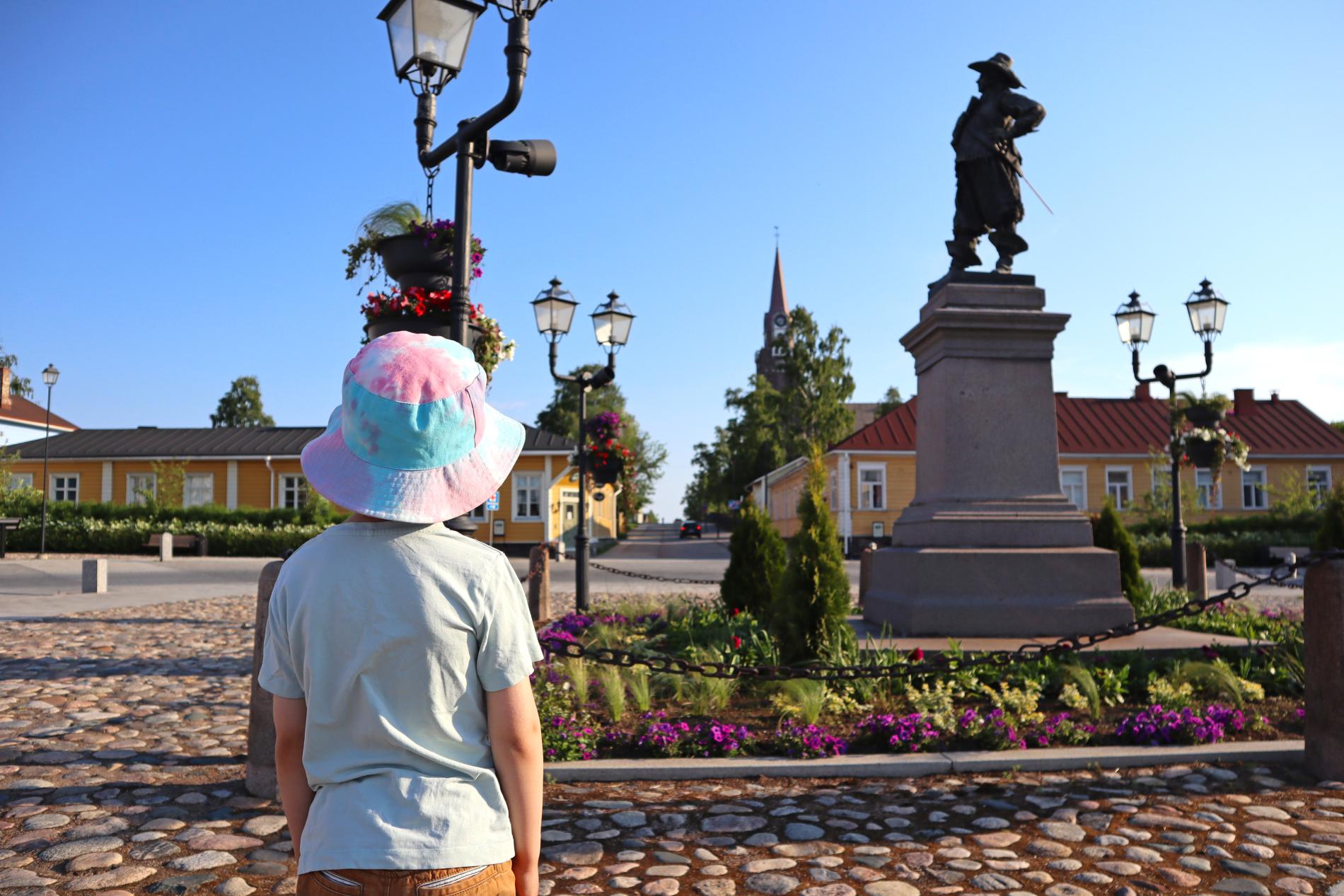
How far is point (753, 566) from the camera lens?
34.1ft

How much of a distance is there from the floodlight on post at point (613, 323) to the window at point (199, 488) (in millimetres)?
31177

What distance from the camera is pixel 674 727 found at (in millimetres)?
5312

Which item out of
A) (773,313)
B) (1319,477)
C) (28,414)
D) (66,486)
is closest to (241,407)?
(28,414)

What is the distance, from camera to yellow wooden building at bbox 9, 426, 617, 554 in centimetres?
3578

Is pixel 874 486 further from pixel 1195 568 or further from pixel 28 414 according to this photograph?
pixel 28 414

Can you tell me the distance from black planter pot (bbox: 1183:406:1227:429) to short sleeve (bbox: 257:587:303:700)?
56.3ft

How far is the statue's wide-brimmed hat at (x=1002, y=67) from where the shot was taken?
8383mm

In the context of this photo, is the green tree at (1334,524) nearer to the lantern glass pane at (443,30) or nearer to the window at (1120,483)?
the lantern glass pane at (443,30)

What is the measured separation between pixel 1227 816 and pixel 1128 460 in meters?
36.4

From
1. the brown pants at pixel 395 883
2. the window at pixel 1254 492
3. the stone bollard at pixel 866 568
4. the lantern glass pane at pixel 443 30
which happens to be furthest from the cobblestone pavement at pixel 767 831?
the window at pixel 1254 492

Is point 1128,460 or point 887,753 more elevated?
point 1128,460

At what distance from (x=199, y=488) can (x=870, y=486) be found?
28147 mm

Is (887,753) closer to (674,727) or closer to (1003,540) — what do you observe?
(674,727)

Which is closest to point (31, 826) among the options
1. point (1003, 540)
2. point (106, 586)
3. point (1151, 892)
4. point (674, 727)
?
point (674, 727)
